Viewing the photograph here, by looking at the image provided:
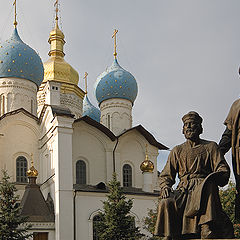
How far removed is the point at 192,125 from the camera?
489 cm

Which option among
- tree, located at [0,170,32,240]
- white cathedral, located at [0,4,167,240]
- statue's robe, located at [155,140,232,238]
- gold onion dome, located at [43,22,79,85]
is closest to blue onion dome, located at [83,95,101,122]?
gold onion dome, located at [43,22,79,85]

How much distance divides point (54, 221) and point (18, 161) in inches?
198

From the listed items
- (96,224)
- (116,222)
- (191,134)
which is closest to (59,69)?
(96,224)

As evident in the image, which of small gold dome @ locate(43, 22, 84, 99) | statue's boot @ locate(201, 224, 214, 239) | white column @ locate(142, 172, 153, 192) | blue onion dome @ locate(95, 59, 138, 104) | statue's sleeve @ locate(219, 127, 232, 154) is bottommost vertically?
statue's boot @ locate(201, 224, 214, 239)

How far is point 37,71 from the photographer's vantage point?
28.5 metres

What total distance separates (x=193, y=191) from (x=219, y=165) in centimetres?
38

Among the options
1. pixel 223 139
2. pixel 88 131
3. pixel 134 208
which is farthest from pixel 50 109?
pixel 223 139

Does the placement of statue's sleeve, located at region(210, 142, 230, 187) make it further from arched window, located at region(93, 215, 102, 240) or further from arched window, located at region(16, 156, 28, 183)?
arched window, located at region(16, 156, 28, 183)

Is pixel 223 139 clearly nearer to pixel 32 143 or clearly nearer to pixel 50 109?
pixel 50 109

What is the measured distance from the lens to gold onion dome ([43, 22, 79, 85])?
3388 cm

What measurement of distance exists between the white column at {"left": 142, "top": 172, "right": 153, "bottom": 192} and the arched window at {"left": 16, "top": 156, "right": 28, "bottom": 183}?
22.1ft

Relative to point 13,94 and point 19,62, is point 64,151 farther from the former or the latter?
point 19,62

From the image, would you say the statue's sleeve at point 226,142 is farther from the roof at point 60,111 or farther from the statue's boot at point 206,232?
the roof at point 60,111

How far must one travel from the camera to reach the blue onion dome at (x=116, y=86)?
104ft
